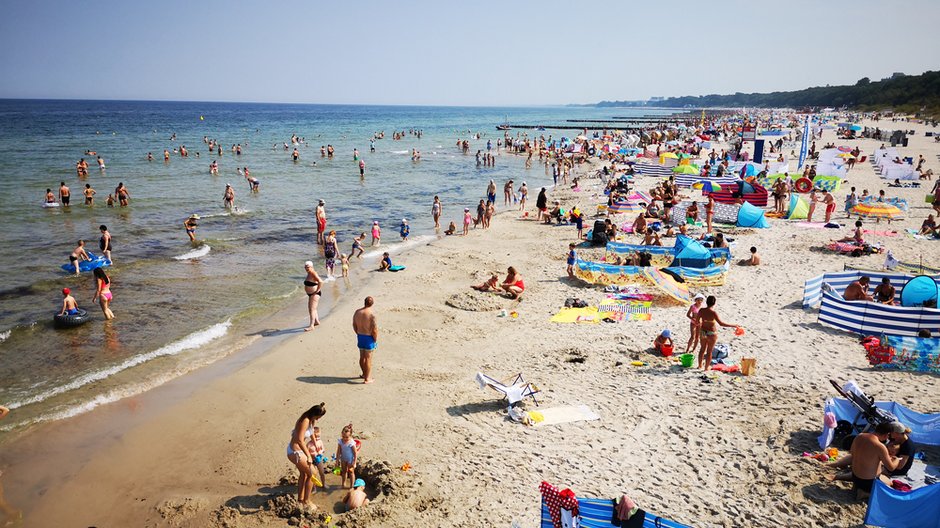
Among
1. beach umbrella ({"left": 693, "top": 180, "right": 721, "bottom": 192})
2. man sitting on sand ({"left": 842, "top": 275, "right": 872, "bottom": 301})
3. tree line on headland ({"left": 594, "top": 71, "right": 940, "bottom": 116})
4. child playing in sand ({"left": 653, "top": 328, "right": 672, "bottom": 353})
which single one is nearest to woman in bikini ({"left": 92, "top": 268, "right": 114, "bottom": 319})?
child playing in sand ({"left": 653, "top": 328, "right": 672, "bottom": 353})

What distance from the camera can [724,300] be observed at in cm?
1236

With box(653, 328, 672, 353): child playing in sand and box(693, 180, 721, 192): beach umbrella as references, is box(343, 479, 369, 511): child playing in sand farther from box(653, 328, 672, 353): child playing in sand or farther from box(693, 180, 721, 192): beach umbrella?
box(693, 180, 721, 192): beach umbrella

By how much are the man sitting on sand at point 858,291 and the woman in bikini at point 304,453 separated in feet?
34.5

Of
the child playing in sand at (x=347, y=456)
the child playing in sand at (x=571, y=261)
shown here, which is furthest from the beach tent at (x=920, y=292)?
the child playing in sand at (x=347, y=456)

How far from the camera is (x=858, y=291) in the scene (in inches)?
428

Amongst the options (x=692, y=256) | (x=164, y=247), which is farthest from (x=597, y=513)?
(x=164, y=247)

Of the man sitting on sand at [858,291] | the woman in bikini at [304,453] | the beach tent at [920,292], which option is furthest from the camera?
the man sitting on sand at [858,291]

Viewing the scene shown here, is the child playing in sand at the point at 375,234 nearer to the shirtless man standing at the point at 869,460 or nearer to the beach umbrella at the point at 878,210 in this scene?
the shirtless man standing at the point at 869,460

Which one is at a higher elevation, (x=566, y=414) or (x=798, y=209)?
(x=798, y=209)

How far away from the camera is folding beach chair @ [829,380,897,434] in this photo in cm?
655

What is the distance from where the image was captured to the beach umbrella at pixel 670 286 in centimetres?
1211

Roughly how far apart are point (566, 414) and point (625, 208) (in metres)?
15.0

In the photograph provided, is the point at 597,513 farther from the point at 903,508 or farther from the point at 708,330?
the point at 708,330

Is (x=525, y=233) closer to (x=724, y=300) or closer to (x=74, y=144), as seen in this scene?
(x=724, y=300)
